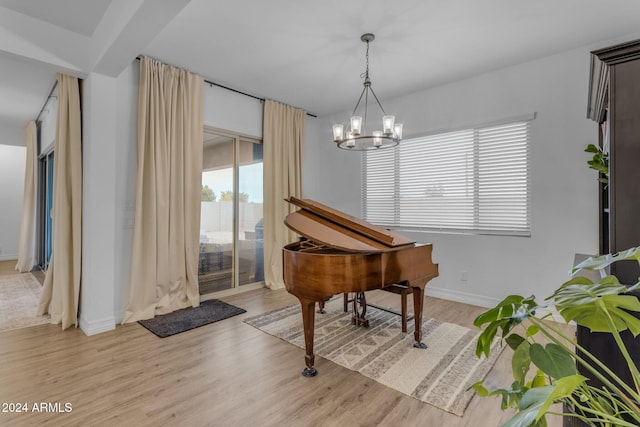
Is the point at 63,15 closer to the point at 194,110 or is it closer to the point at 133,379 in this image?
the point at 194,110

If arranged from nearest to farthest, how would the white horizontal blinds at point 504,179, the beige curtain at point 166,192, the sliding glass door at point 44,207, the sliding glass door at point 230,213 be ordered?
the beige curtain at point 166,192
the white horizontal blinds at point 504,179
the sliding glass door at point 230,213
the sliding glass door at point 44,207

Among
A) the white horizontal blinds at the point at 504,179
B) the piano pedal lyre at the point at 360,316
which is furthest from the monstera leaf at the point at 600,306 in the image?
the white horizontal blinds at the point at 504,179

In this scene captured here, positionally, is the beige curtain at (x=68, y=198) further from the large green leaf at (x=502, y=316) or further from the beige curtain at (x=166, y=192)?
the large green leaf at (x=502, y=316)

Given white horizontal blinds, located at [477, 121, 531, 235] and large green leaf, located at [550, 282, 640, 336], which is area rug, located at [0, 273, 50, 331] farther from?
white horizontal blinds, located at [477, 121, 531, 235]

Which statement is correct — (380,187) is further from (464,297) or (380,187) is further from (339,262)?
(339,262)

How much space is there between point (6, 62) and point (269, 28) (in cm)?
304

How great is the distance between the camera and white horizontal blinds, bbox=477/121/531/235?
358 centimetres

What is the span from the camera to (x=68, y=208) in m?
3.13

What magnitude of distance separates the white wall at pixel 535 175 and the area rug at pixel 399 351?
39.2 inches

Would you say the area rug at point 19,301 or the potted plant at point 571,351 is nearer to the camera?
the potted plant at point 571,351

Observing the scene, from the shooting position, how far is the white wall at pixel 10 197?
649cm

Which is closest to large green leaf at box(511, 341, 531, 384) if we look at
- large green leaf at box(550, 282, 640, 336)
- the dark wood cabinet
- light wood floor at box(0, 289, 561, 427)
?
large green leaf at box(550, 282, 640, 336)

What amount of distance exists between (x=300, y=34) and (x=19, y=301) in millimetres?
4761

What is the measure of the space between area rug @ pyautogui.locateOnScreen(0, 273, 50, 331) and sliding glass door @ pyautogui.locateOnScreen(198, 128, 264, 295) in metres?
1.79
